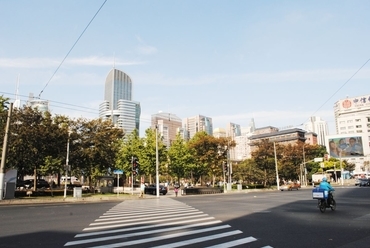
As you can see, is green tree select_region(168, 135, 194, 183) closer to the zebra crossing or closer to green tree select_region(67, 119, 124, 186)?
green tree select_region(67, 119, 124, 186)

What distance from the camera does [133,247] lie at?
7.42m

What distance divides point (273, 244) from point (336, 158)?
385 feet

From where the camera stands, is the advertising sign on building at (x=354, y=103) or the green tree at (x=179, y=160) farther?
the advertising sign on building at (x=354, y=103)

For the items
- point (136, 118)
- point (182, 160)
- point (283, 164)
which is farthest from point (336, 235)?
point (136, 118)

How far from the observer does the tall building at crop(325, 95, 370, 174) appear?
113m

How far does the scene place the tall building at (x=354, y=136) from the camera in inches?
4432

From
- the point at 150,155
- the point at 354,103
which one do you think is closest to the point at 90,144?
the point at 150,155

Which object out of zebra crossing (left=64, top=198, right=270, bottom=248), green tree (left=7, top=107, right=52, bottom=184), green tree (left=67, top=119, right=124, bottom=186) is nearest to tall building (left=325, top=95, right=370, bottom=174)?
green tree (left=67, top=119, right=124, bottom=186)

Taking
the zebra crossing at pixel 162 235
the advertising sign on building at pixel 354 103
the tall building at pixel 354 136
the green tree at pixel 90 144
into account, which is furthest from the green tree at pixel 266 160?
the advertising sign on building at pixel 354 103

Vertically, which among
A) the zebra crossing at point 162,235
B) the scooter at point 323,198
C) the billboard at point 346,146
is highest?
the billboard at point 346,146

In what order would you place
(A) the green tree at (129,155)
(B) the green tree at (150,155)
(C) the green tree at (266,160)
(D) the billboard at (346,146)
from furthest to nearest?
(D) the billboard at (346,146) → (C) the green tree at (266,160) → (A) the green tree at (129,155) → (B) the green tree at (150,155)

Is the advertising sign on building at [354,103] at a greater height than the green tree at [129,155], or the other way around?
the advertising sign on building at [354,103]

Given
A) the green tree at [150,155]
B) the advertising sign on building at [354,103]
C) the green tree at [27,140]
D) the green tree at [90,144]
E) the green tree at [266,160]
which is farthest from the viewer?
the advertising sign on building at [354,103]

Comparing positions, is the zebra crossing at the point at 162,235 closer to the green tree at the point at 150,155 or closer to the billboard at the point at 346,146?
the green tree at the point at 150,155
